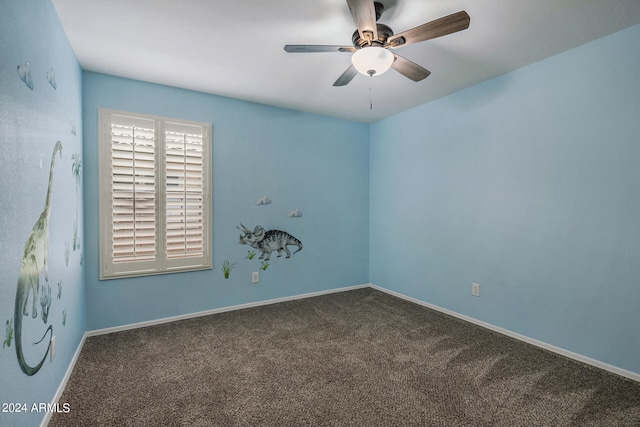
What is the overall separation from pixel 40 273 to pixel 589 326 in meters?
3.65

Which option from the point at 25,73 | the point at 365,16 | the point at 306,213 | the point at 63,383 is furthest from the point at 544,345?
the point at 25,73

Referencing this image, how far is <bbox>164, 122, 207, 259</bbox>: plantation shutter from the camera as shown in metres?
3.11

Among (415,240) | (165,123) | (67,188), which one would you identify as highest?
(165,123)

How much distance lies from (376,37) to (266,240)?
2.50 metres

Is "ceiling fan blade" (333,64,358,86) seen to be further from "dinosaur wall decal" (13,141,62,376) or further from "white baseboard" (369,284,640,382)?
"white baseboard" (369,284,640,382)

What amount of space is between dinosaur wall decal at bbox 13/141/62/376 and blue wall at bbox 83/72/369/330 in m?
1.17

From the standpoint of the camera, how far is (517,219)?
9.12ft

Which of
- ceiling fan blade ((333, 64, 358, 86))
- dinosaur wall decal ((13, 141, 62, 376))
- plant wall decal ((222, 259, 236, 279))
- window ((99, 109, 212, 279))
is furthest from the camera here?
plant wall decal ((222, 259, 236, 279))

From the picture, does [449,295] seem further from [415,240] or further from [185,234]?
[185,234]

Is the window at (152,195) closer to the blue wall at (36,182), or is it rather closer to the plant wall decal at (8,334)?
the blue wall at (36,182)

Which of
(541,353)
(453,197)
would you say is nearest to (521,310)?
(541,353)

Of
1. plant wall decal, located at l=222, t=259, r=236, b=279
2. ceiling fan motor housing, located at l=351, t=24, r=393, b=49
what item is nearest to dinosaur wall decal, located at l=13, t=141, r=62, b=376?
plant wall decal, located at l=222, t=259, r=236, b=279

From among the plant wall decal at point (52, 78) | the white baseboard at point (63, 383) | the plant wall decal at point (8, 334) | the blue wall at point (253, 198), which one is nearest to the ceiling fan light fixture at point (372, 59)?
the plant wall decal at point (52, 78)

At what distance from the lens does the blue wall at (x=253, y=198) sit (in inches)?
113
